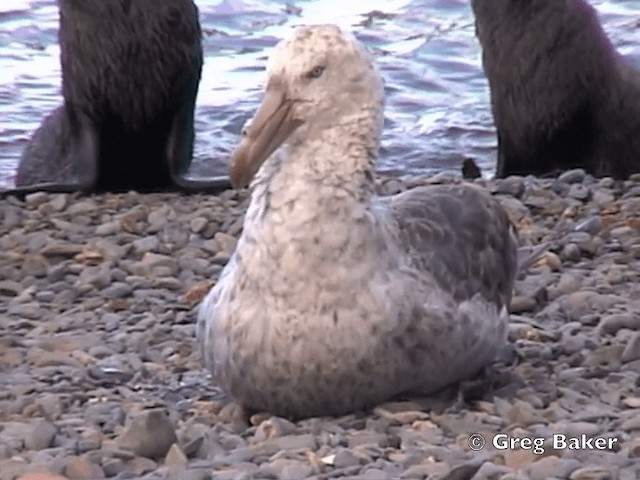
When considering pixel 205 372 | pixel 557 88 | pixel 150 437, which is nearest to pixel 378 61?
pixel 557 88

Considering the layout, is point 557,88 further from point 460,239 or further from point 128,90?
point 460,239

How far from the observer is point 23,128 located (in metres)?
10.8

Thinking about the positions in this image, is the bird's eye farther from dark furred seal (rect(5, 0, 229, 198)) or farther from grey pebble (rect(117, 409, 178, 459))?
dark furred seal (rect(5, 0, 229, 198))

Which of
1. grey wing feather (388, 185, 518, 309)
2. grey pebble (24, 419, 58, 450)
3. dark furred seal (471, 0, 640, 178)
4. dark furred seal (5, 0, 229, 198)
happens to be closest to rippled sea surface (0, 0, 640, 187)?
dark furred seal (5, 0, 229, 198)

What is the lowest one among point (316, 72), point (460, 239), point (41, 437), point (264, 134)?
point (41, 437)

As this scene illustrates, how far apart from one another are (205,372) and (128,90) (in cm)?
329

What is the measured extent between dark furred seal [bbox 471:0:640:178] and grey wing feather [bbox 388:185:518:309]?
9.35ft

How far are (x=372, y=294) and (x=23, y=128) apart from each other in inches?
237

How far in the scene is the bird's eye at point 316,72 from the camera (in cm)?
512

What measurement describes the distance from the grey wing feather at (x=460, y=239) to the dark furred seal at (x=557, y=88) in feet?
9.35

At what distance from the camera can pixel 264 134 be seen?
505 cm

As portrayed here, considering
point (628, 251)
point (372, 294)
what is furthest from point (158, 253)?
point (372, 294)

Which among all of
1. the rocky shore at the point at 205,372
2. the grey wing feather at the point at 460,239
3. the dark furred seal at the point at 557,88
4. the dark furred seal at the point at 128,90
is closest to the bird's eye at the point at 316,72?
the grey wing feather at the point at 460,239

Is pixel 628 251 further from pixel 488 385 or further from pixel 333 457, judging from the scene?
pixel 333 457
